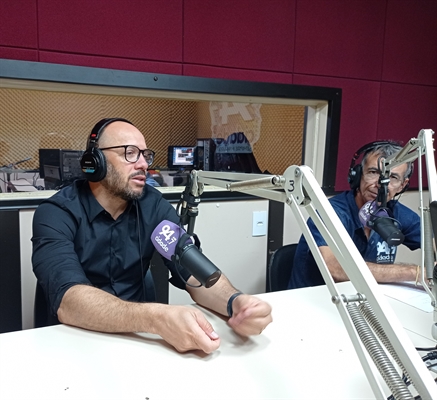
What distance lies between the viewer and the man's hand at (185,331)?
906 millimetres

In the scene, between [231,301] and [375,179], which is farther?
[375,179]

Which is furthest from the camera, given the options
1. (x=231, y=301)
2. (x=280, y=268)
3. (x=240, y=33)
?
(x=240, y=33)

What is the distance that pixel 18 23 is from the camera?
5.26ft

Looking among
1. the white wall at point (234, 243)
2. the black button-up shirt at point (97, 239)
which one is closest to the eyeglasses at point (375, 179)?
the white wall at point (234, 243)

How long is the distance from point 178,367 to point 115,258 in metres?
0.62

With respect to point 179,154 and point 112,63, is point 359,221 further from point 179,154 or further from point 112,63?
point 112,63

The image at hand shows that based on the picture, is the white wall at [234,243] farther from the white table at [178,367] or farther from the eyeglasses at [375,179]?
the white table at [178,367]

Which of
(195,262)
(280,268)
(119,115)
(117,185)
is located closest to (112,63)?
(119,115)

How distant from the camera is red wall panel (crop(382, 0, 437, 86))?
244 centimetres

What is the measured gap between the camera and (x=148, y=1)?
70.9 inches

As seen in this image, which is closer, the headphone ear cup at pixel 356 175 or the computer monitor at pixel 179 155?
the headphone ear cup at pixel 356 175

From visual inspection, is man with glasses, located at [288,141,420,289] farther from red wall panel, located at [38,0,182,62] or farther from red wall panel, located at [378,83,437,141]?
red wall panel, located at [38,0,182,62]

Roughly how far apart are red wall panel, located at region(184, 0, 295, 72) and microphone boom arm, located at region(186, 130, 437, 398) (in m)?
1.37

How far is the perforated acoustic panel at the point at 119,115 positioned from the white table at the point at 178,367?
48.7 inches
